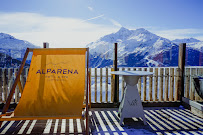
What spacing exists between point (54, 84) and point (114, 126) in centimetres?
157

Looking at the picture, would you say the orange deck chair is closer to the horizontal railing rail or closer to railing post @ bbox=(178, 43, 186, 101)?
the horizontal railing rail

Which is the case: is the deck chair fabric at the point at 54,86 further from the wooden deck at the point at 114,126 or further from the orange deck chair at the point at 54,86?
the wooden deck at the point at 114,126

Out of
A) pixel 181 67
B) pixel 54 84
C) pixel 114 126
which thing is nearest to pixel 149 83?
pixel 181 67

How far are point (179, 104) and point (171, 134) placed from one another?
2.19 meters

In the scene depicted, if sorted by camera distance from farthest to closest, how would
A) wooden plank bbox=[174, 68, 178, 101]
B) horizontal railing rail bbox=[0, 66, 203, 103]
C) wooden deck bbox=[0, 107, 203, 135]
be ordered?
wooden plank bbox=[174, 68, 178, 101] → horizontal railing rail bbox=[0, 66, 203, 103] → wooden deck bbox=[0, 107, 203, 135]

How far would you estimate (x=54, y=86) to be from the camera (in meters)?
3.25

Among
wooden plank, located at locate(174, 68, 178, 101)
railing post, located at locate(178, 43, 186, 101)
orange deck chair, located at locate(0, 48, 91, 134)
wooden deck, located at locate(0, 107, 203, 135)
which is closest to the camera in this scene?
orange deck chair, located at locate(0, 48, 91, 134)

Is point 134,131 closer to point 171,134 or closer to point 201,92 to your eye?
point 171,134

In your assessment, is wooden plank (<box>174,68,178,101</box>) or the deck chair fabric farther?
wooden plank (<box>174,68,178,101</box>)

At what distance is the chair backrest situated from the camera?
9.41ft

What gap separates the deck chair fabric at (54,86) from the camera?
9.27 feet

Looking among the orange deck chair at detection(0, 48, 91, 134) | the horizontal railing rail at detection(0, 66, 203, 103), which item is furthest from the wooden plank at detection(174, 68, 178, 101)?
the orange deck chair at detection(0, 48, 91, 134)

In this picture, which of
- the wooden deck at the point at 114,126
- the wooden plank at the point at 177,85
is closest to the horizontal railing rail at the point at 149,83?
the wooden plank at the point at 177,85

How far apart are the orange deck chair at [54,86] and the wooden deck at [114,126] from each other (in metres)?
0.50
